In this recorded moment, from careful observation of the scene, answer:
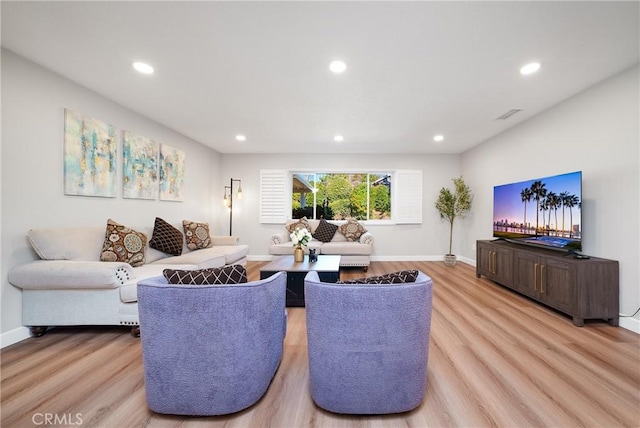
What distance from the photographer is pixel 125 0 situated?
1769mm

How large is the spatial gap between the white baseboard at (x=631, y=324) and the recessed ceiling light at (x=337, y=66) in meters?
3.62

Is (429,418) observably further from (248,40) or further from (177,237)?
(177,237)

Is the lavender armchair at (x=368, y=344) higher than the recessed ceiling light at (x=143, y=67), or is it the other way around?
the recessed ceiling light at (x=143, y=67)

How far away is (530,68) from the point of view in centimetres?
256

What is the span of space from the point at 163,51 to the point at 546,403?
3.72 metres

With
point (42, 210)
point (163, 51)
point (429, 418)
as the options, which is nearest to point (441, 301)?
point (429, 418)

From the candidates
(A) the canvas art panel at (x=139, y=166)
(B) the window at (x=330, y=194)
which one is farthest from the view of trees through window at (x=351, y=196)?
(A) the canvas art panel at (x=139, y=166)

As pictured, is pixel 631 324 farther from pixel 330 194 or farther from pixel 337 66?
pixel 330 194

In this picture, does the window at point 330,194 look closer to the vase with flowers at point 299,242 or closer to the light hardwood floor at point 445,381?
the vase with flowers at point 299,242

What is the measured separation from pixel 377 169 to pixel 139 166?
15.2 feet

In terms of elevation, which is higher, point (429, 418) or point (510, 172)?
point (510, 172)

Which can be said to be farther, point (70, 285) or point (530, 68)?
point (530, 68)

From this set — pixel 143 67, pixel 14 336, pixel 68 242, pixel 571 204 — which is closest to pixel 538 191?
pixel 571 204

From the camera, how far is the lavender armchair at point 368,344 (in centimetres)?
137
